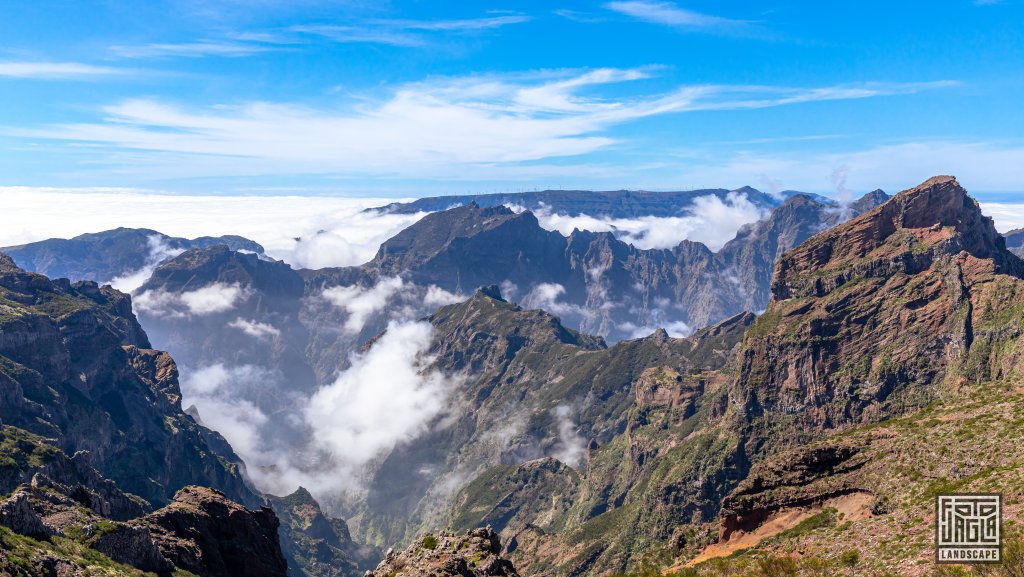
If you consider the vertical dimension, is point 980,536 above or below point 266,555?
above

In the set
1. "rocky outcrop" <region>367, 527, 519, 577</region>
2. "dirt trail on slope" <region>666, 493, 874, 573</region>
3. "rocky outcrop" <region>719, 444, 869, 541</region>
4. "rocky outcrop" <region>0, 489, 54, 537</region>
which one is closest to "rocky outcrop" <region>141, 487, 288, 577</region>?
"rocky outcrop" <region>0, 489, 54, 537</region>

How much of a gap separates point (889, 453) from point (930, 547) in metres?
57.7

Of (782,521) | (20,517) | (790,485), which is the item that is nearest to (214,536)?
(20,517)

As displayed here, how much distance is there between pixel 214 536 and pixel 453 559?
64308 mm

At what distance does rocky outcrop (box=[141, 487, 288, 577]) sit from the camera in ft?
370

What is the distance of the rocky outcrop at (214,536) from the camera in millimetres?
112688

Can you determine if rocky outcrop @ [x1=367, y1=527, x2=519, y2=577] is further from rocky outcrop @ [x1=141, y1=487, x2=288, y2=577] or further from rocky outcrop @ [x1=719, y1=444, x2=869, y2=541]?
rocky outcrop @ [x1=719, y1=444, x2=869, y2=541]

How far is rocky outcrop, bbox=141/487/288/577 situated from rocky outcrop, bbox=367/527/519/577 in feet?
113

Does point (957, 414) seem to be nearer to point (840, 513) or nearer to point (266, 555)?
point (840, 513)

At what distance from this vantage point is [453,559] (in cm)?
8531

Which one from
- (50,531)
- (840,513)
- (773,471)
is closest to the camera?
(50,531)

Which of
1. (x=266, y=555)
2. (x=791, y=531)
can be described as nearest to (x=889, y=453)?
(x=791, y=531)

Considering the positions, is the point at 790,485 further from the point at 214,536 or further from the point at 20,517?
the point at 20,517

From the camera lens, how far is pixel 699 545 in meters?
154
